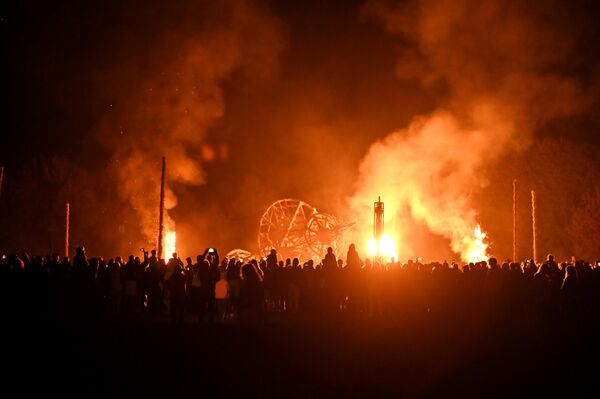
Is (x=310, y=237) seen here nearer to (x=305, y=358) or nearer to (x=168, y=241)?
(x=168, y=241)

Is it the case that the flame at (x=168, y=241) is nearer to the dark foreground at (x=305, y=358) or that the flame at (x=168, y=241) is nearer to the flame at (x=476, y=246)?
the flame at (x=476, y=246)

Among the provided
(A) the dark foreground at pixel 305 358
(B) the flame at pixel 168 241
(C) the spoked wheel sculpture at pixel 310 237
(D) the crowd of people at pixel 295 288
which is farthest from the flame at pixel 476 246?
(A) the dark foreground at pixel 305 358

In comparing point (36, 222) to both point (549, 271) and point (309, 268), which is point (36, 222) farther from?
point (549, 271)

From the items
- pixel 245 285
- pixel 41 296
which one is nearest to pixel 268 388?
pixel 245 285

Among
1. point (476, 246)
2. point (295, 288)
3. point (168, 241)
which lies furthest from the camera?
point (476, 246)

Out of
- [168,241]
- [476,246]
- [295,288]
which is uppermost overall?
[476,246]

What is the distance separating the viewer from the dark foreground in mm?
10344

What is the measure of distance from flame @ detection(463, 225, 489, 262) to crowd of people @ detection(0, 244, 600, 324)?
84.8 ft

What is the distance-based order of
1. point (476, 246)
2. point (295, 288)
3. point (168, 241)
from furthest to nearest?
point (476, 246) < point (168, 241) < point (295, 288)

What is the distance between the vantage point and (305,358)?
42.7 ft

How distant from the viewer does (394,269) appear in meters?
19.7

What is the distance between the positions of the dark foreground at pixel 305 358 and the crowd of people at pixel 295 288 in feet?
1.73

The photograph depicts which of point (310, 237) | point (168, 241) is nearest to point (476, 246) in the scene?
point (310, 237)

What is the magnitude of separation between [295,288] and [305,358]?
6.85 meters
